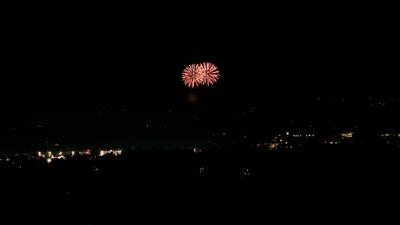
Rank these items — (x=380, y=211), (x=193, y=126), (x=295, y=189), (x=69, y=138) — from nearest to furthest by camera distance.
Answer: (x=380, y=211), (x=295, y=189), (x=193, y=126), (x=69, y=138)

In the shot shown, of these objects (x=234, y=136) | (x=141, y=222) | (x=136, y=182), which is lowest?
(x=141, y=222)

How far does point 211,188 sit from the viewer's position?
871cm

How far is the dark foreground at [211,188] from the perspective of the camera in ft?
23.9

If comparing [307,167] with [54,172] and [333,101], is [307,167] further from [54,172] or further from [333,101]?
[333,101]

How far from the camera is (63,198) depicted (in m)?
8.45

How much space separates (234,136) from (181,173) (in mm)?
35267

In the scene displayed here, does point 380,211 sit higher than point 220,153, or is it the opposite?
point 220,153

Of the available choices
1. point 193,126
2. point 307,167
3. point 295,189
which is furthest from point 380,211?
point 193,126

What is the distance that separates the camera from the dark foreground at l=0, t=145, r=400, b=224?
7285 mm

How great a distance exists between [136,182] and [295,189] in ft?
10.5

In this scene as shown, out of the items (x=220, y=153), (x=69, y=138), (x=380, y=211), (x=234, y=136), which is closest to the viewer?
(x=380, y=211)

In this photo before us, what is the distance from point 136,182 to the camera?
29.6ft

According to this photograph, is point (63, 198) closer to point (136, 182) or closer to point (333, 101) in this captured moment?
point (136, 182)

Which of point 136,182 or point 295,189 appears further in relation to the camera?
point 136,182
